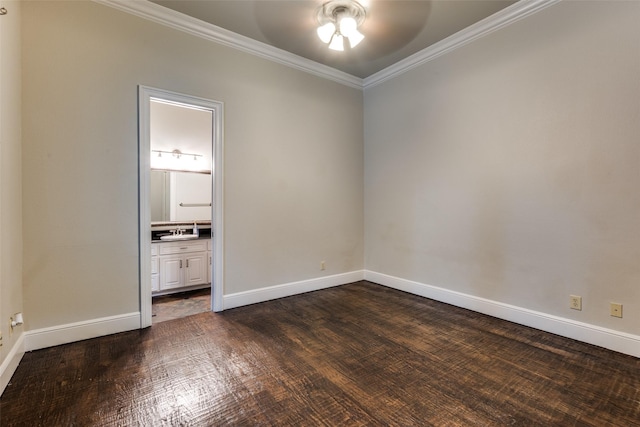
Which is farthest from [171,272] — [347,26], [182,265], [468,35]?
[468,35]

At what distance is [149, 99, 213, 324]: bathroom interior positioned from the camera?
390 centimetres

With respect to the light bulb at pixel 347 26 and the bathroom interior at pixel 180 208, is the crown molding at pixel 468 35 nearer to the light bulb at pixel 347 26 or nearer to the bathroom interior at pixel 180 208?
the light bulb at pixel 347 26

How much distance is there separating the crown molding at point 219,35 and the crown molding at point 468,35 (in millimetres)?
663

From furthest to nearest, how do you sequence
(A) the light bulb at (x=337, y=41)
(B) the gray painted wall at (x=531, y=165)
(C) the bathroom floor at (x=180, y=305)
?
(C) the bathroom floor at (x=180, y=305) < (A) the light bulb at (x=337, y=41) < (B) the gray painted wall at (x=531, y=165)

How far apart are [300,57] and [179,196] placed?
2.82m

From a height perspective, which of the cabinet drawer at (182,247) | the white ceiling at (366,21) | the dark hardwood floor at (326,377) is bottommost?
the dark hardwood floor at (326,377)

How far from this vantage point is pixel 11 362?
1.95 m

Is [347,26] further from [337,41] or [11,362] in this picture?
[11,362]

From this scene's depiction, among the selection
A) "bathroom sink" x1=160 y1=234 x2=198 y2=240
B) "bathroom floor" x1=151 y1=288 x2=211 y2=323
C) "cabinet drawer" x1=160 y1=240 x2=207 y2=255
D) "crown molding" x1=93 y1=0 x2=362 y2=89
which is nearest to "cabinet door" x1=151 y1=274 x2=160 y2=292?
"bathroom floor" x1=151 y1=288 x2=211 y2=323

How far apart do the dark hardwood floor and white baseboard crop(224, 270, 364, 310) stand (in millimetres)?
373

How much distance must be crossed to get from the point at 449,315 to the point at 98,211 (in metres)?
3.51

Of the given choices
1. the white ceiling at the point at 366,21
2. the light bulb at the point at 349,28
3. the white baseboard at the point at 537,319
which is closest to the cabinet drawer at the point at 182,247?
Result: the white ceiling at the point at 366,21

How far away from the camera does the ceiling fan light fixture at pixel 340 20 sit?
2555 mm

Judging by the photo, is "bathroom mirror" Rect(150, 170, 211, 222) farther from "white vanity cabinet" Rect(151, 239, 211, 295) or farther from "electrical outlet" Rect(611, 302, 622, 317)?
"electrical outlet" Rect(611, 302, 622, 317)
